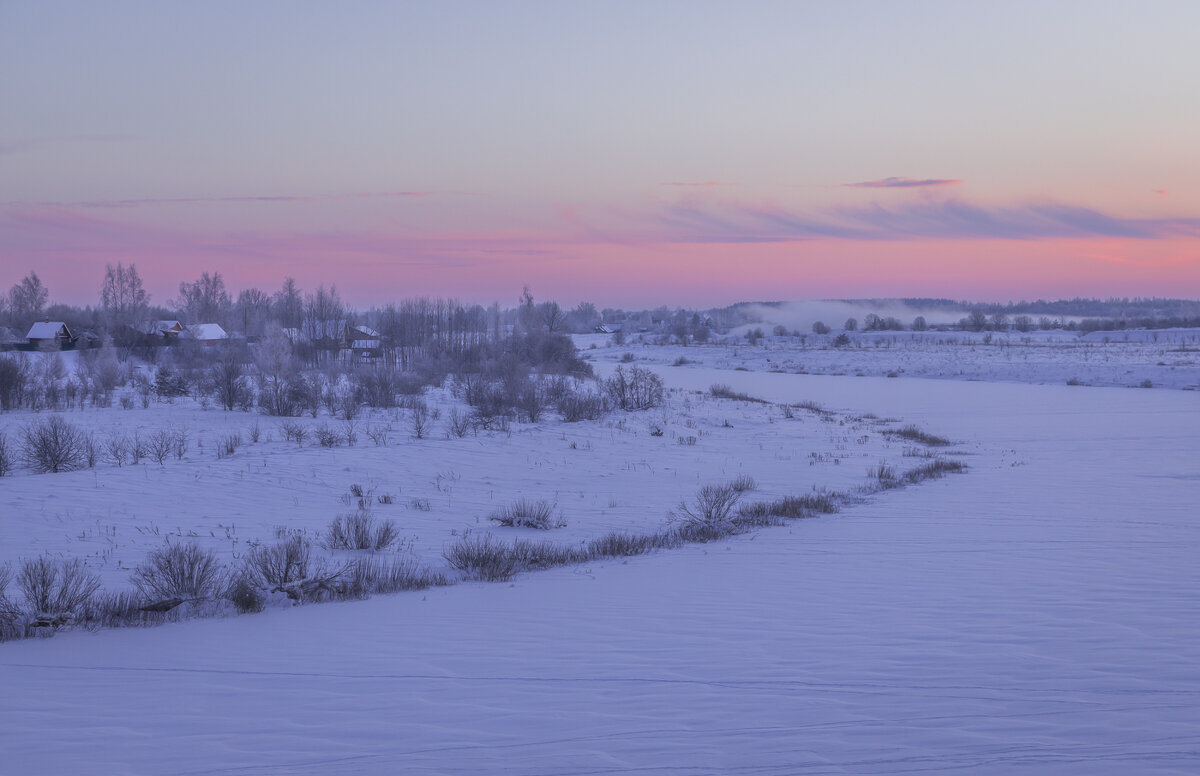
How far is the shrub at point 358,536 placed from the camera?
30.7ft

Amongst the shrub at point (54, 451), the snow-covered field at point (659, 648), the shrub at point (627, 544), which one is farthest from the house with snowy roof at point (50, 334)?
the shrub at point (627, 544)

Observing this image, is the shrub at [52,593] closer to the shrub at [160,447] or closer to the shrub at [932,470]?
the shrub at [160,447]

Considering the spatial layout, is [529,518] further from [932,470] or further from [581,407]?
[581,407]

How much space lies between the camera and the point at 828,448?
19250 millimetres

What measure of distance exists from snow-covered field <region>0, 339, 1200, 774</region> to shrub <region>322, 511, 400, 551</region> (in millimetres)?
432

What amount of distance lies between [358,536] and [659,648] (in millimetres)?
4771

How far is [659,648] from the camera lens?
18.9 ft

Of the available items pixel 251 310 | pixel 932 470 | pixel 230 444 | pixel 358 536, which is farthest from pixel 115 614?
pixel 251 310

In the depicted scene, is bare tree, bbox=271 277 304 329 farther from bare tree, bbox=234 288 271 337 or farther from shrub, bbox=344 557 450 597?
shrub, bbox=344 557 450 597

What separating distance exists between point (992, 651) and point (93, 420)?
77.3ft

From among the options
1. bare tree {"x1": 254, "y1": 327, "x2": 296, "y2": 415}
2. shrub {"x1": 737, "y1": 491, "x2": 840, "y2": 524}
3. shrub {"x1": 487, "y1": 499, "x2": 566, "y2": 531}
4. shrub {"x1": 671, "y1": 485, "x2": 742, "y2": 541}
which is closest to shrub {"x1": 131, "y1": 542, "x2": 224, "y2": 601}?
shrub {"x1": 487, "y1": 499, "x2": 566, "y2": 531}

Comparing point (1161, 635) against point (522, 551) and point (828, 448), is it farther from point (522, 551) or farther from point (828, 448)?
point (828, 448)

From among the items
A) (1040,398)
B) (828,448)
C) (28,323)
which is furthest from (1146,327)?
(28,323)

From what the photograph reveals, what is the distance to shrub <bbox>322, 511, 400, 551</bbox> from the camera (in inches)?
368
